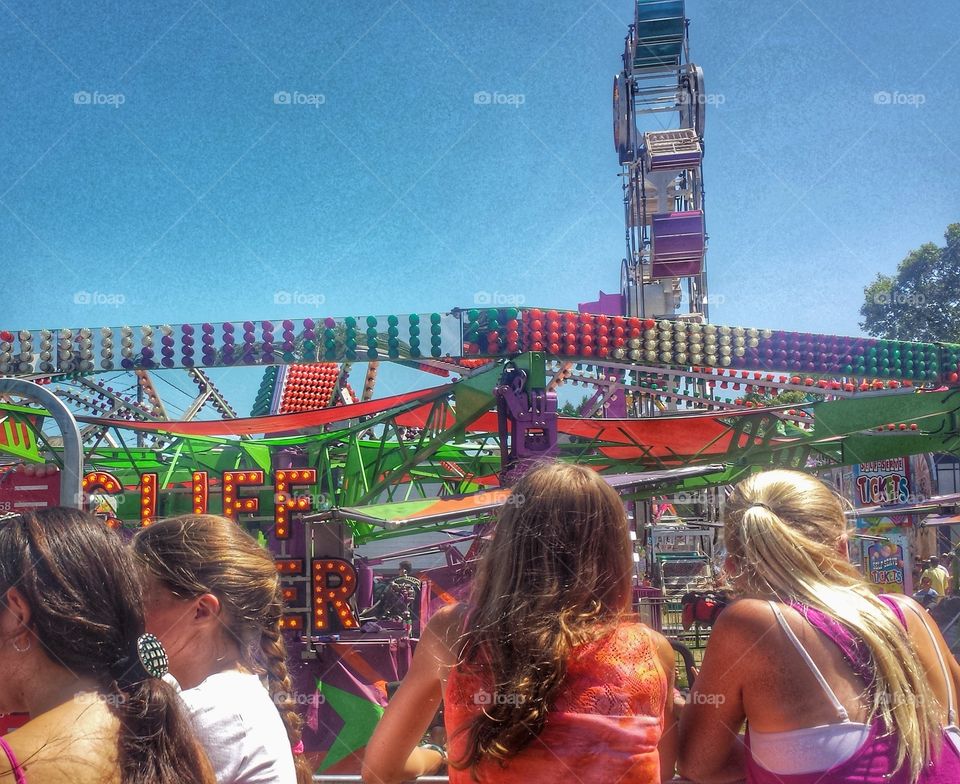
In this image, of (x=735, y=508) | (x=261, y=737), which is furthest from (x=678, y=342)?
(x=261, y=737)

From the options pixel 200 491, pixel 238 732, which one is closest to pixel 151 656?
pixel 238 732

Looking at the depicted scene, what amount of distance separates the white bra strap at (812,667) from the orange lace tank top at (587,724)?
0.33m

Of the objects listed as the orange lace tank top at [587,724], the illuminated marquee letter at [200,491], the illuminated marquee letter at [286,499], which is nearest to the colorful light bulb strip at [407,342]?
the illuminated marquee letter at [200,491]

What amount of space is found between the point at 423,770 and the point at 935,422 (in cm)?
1085

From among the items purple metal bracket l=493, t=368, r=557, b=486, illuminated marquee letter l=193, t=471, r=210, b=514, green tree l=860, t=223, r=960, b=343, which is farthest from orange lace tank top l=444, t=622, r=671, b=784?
green tree l=860, t=223, r=960, b=343

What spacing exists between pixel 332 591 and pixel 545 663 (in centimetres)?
508

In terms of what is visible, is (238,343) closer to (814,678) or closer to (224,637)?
(224,637)

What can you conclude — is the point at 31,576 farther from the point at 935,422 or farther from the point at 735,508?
the point at 935,422

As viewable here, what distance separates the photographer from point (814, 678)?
1.77m

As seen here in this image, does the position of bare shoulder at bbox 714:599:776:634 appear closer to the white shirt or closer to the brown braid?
the white shirt

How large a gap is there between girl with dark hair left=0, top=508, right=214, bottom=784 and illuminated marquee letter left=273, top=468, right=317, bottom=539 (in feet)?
19.7

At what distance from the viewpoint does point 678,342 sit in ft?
31.0

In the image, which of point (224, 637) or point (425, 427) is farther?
point (425, 427)

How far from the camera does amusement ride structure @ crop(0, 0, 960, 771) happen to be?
21.4ft
